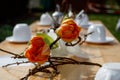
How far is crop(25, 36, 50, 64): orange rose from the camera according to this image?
1.12 metres

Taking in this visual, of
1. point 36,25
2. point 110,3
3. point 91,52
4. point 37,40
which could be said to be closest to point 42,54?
point 37,40

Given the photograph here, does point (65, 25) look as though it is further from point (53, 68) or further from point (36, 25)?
point (36, 25)

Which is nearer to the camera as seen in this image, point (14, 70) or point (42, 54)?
point (42, 54)

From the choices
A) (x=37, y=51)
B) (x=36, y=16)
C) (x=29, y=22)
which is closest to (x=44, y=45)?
(x=37, y=51)

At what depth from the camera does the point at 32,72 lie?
1222 millimetres

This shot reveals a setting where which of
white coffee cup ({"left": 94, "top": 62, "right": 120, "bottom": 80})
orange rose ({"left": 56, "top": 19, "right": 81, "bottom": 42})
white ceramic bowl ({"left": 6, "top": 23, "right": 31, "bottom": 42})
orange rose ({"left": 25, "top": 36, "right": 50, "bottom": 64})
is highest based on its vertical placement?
white ceramic bowl ({"left": 6, "top": 23, "right": 31, "bottom": 42})

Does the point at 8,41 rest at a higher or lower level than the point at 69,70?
higher

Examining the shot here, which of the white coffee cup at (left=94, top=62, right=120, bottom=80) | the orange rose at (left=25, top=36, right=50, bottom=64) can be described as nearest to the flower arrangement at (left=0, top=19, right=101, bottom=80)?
the orange rose at (left=25, top=36, right=50, bottom=64)

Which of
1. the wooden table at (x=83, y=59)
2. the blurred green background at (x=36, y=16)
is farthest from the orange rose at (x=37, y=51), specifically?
the blurred green background at (x=36, y=16)

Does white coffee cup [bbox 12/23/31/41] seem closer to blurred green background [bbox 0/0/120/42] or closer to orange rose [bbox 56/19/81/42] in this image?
orange rose [bbox 56/19/81/42]

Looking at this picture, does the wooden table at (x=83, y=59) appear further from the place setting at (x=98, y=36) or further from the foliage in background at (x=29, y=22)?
the foliage in background at (x=29, y=22)

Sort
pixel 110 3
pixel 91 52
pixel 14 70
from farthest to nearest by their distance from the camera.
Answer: pixel 110 3 < pixel 91 52 < pixel 14 70

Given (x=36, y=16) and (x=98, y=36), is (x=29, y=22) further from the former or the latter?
(x=98, y=36)

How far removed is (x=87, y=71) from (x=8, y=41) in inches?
33.3
